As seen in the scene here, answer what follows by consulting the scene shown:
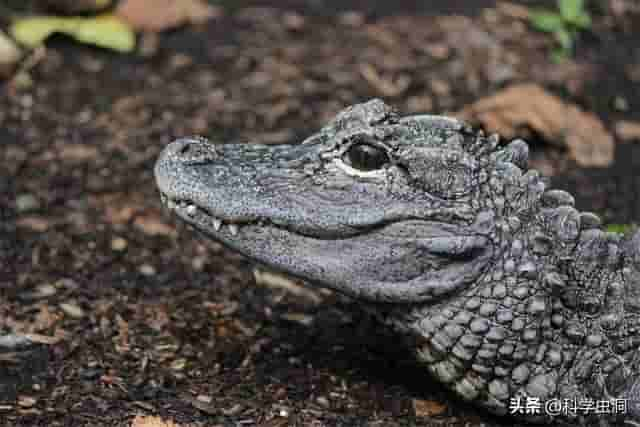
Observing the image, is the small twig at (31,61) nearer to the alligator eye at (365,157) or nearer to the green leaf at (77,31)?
the green leaf at (77,31)

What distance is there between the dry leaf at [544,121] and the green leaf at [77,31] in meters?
2.51

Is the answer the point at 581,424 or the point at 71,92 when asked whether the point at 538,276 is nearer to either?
the point at 581,424

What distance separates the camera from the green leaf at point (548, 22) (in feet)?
26.2

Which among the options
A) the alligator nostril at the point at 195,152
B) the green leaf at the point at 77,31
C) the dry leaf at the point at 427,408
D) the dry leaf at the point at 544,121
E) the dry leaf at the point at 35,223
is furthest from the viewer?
the green leaf at the point at 77,31

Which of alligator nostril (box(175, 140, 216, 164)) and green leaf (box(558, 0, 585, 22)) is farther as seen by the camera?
green leaf (box(558, 0, 585, 22))

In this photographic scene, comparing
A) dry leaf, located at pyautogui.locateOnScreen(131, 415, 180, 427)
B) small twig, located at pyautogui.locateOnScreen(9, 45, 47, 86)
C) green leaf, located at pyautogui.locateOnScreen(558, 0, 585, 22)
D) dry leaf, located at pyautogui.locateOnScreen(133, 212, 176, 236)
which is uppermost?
green leaf, located at pyautogui.locateOnScreen(558, 0, 585, 22)

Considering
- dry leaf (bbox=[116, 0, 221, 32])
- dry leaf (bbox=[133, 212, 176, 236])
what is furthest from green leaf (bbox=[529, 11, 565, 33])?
dry leaf (bbox=[133, 212, 176, 236])

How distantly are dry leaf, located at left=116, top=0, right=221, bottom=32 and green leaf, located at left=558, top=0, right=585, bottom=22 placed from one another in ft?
8.77

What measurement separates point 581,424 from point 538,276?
25.6 inches

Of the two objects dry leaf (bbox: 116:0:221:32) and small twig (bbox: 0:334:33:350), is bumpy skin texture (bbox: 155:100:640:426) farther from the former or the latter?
dry leaf (bbox: 116:0:221:32)

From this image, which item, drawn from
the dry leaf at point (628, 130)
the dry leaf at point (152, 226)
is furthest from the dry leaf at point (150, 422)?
the dry leaf at point (628, 130)

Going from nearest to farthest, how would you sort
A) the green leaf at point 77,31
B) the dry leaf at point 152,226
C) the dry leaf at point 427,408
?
the dry leaf at point 427,408, the dry leaf at point 152,226, the green leaf at point 77,31

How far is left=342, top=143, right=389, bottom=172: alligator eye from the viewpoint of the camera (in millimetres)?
4090

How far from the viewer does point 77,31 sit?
24.5ft
